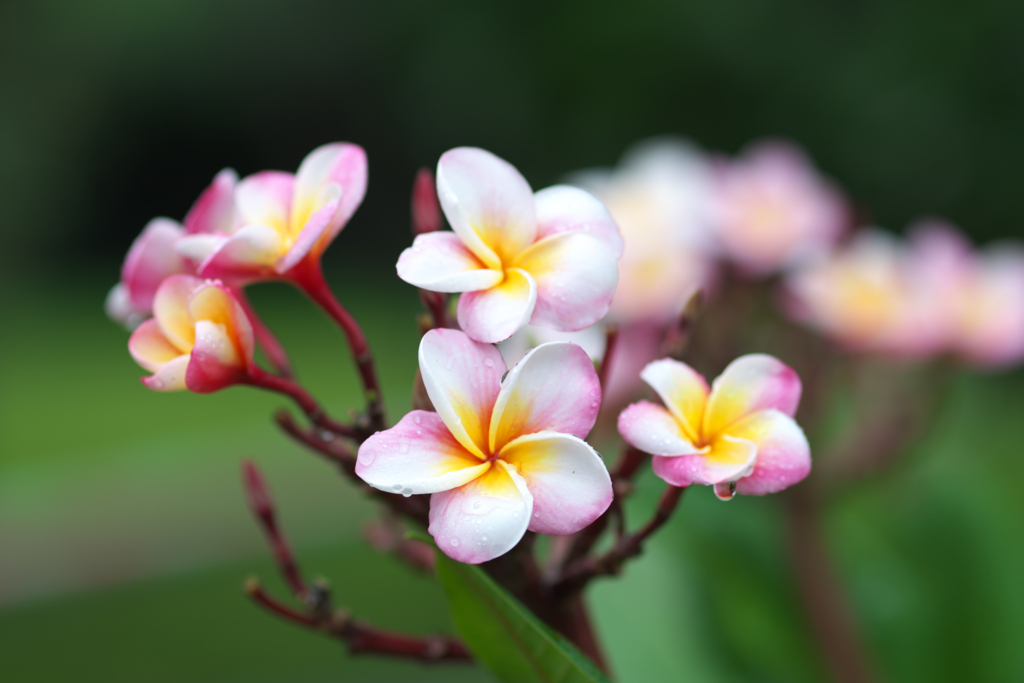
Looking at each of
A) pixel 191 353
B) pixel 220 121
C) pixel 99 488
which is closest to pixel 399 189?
pixel 220 121

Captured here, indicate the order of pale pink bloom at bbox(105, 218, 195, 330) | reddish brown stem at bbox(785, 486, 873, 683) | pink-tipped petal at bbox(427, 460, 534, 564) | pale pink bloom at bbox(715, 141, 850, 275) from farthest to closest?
pale pink bloom at bbox(715, 141, 850, 275) < reddish brown stem at bbox(785, 486, 873, 683) < pale pink bloom at bbox(105, 218, 195, 330) < pink-tipped petal at bbox(427, 460, 534, 564)

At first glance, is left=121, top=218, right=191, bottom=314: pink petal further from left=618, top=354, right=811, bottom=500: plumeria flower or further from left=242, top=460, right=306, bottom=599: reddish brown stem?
left=618, top=354, right=811, bottom=500: plumeria flower

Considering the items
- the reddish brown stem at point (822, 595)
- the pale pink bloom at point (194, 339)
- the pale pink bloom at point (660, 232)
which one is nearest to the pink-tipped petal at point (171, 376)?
the pale pink bloom at point (194, 339)

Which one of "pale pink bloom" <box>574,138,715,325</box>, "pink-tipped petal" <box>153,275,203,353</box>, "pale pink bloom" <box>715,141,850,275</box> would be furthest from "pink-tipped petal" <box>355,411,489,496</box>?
"pale pink bloom" <box>715,141,850,275</box>

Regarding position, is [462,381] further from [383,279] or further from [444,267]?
[383,279]

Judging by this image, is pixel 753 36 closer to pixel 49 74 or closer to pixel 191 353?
pixel 191 353

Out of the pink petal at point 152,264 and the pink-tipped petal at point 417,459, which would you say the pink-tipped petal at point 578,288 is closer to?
the pink-tipped petal at point 417,459

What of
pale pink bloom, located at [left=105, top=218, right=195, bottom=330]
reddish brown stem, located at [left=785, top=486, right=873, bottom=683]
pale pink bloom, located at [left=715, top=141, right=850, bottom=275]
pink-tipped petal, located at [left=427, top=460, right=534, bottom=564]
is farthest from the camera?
pale pink bloom, located at [left=715, top=141, right=850, bottom=275]
